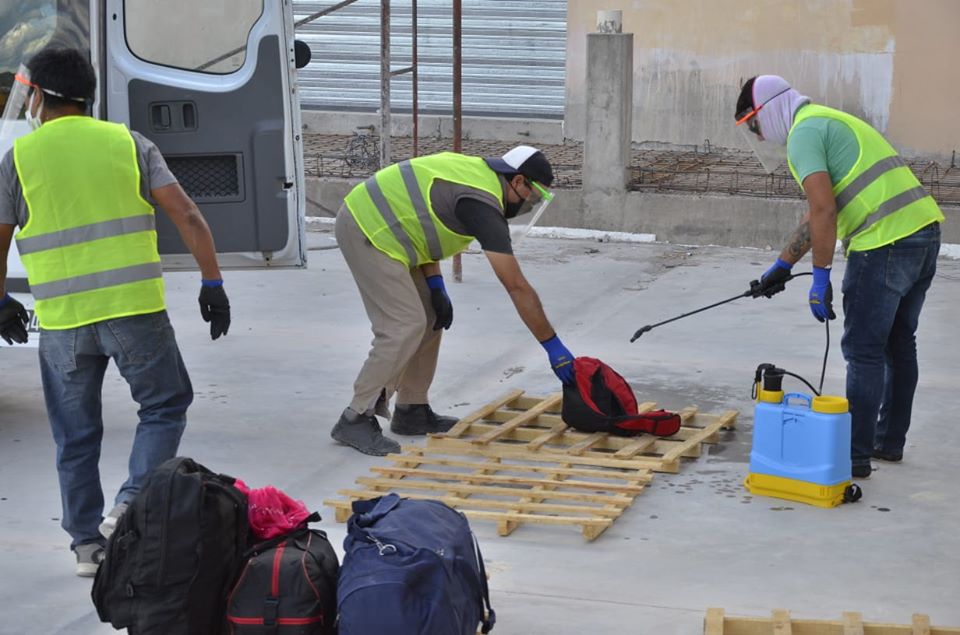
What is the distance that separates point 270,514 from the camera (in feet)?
14.1

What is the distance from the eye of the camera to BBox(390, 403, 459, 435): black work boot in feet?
22.4

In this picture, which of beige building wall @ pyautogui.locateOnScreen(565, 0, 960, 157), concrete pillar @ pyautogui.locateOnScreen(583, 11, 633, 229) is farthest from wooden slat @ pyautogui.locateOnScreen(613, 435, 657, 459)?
beige building wall @ pyautogui.locateOnScreen(565, 0, 960, 157)

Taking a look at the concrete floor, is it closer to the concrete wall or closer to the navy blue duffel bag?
the navy blue duffel bag

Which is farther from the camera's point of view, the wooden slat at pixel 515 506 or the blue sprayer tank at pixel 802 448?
the blue sprayer tank at pixel 802 448

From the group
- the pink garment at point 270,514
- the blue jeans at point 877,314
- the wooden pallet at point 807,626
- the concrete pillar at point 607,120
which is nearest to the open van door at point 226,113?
the blue jeans at point 877,314

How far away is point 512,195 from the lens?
20.7 ft

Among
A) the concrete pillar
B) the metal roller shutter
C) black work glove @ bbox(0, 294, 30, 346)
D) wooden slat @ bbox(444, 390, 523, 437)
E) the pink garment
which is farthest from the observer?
the metal roller shutter

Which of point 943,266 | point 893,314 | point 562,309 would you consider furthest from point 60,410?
point 943,266

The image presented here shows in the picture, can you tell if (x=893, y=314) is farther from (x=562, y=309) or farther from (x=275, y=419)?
(x=562, y=309)

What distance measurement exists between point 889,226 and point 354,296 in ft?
15.7

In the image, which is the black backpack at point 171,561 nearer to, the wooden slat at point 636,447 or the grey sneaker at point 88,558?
the grey sneaker at point 88,558

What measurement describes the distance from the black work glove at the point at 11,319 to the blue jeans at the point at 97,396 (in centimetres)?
30

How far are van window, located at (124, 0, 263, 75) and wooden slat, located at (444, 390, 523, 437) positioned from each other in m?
2.12

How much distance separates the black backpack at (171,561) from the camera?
160 inches
